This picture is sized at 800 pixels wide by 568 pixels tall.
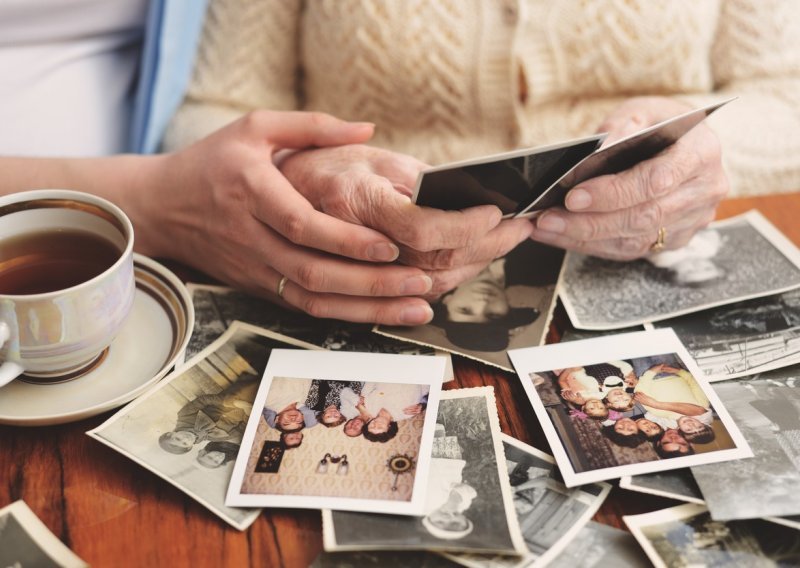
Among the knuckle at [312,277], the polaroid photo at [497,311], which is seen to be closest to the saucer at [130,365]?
the knuckle at [312,277]

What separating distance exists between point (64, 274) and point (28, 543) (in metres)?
0.26

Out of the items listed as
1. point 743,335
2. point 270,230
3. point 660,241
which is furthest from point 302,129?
point 743,335

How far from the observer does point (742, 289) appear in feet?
2.80

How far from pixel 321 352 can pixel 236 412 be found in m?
0.11

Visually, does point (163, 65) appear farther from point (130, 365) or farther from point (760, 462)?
point (760, 462)

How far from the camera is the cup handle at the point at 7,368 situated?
61cm

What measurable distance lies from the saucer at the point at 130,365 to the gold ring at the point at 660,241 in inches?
22.6

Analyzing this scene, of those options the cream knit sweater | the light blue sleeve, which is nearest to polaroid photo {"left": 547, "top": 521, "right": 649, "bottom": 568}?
the cream knit sweater

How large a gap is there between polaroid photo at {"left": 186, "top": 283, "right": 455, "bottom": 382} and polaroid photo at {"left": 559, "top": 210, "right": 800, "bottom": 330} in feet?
0.70

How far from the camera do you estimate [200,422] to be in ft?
2.23

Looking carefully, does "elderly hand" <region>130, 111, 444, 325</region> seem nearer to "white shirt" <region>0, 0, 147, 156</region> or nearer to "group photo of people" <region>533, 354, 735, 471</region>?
"group photo of people" <region>533, 354, 735, 471</region>

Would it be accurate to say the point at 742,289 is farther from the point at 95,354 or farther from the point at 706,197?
the point at 95,354

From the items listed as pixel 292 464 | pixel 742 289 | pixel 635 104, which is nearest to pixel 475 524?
pixel 292 464

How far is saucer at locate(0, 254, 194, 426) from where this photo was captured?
0.66 m
